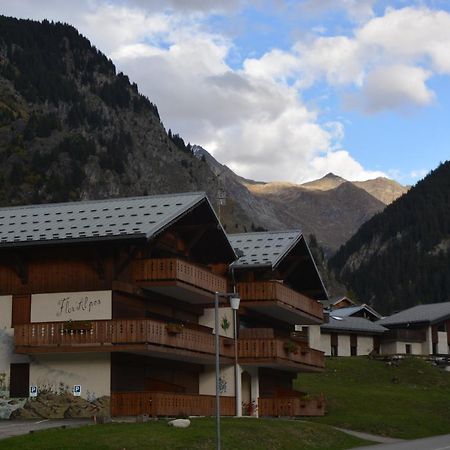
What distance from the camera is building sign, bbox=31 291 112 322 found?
39.7 metres

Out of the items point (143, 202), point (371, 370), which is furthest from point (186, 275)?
point (371, 370)

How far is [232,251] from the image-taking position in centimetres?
4825

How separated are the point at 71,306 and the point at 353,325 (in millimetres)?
66013

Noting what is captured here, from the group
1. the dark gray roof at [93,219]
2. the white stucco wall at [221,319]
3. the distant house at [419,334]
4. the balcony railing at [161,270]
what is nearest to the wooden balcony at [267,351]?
the white stucco wall at [221,319]

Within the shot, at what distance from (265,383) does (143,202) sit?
16937 millimetres

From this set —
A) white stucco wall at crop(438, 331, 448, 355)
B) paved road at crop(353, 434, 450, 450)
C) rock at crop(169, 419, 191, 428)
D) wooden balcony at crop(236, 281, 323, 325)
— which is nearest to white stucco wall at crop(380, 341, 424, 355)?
white stucco wall at crop(438, 331, 448, 355)

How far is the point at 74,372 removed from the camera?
39500 mm

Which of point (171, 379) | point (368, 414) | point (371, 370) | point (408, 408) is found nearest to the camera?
point (171, 379)

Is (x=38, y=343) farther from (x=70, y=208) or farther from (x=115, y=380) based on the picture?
(x=70, y=208)

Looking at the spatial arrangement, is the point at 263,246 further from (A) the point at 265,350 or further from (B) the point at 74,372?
(B) the point at 74,372

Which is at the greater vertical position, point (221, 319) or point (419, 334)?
point (419, 334)

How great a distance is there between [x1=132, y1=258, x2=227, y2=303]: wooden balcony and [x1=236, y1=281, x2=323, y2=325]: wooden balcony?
22.4 feet

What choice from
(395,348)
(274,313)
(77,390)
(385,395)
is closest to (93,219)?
(77,390)

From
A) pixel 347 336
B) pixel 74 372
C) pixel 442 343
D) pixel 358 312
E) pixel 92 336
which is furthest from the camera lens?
pixel 358 312
